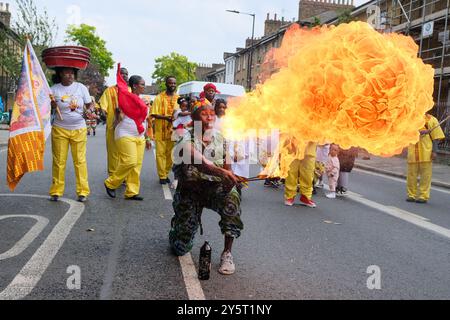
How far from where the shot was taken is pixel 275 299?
3.57m

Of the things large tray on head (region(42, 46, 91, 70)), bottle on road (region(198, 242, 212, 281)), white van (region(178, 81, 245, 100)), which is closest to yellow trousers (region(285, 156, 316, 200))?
large tray on head (region(42, 46, 91, 70))

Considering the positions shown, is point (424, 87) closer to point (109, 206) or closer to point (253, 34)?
point (109, 206)

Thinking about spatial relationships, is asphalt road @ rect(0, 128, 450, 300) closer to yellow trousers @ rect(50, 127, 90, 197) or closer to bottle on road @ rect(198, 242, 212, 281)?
bottle on road @ rect(198, 242, 212, 281)

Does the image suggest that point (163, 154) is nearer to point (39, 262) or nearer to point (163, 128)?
point (163, 128)

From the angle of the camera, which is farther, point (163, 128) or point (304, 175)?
point (163, 128)

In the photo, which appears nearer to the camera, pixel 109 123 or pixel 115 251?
pixel 115 251

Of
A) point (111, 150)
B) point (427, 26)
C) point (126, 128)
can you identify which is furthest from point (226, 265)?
point (427, 26)

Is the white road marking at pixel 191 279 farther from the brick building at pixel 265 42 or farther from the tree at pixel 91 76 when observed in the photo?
the tree at pixel 91 76

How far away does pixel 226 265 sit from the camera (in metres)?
4.14

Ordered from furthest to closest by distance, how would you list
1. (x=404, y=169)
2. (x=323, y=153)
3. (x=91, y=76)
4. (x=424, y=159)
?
1. (x=91, y=76)
2. (x=404, y=169)
3. (x=323, y=153)
4. (x=424, y=159)

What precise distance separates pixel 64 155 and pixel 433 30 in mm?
22978

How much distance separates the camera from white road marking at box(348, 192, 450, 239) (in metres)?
6.46
